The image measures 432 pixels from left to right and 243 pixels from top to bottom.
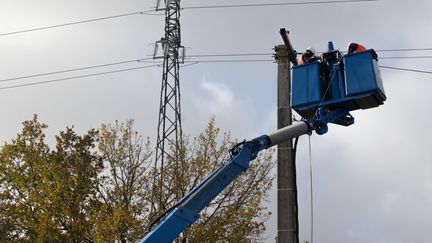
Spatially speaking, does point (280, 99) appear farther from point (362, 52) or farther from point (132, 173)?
point (132, 173)

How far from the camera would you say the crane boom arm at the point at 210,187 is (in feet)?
23.5

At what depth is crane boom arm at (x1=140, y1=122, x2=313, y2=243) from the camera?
7.15 meters

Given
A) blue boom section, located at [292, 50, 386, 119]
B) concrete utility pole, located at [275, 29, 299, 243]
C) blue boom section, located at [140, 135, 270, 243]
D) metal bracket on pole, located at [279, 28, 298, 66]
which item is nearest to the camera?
blue boom section, located at [140, 135, 270, 243]

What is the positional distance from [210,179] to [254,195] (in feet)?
35.9

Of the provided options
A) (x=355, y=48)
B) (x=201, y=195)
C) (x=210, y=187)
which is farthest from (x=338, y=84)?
(x=201, y=195)

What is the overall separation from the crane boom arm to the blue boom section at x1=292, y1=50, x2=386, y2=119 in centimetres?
59

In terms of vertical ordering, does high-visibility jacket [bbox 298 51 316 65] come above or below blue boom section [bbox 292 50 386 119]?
above

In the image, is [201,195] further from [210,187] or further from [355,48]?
[355,48]

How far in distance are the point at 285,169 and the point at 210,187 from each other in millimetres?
2508

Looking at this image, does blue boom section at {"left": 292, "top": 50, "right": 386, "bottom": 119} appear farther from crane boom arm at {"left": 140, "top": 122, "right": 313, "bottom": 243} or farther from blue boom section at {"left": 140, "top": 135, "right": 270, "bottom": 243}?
blue boom section at {"left": 140, "top": 135, "right": 270, "bottom": 243}

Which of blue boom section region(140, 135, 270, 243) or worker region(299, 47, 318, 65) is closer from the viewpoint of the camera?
blue boom section region(140, 135, 270, 243)

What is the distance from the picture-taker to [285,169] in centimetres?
983

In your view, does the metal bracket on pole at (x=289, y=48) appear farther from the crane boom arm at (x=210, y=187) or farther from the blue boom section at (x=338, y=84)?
the crane boom arm at (x=210, y=187)

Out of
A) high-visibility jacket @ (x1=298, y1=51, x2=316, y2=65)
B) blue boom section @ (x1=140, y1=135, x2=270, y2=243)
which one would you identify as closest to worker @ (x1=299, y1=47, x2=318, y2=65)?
high-visibility jacket @ (x1=298, y1=51, x2=316, y2=65)
